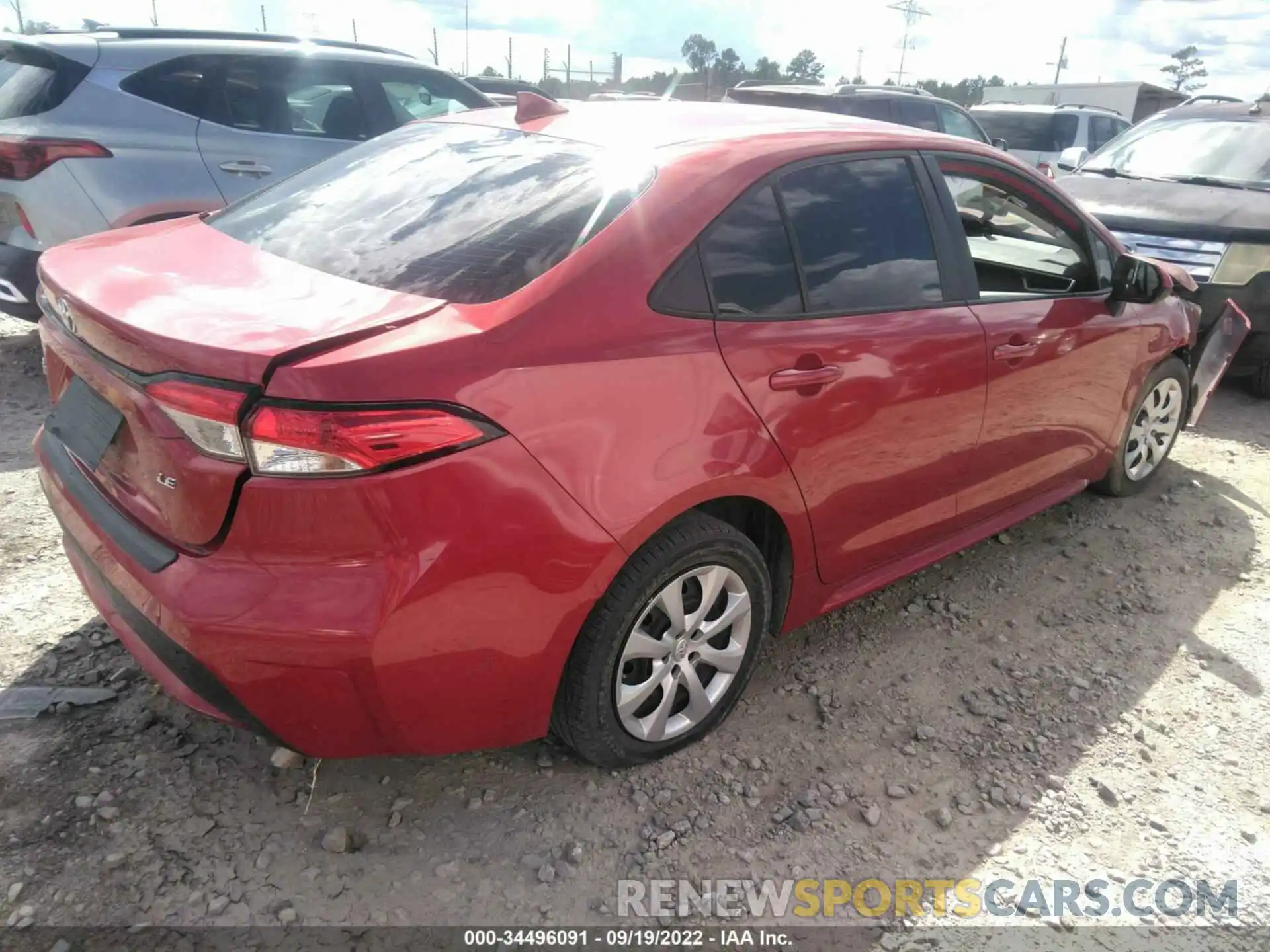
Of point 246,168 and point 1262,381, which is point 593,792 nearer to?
point 246,168

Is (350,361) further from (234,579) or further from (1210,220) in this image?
(1210,220)

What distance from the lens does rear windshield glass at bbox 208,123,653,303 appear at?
82.1 inches

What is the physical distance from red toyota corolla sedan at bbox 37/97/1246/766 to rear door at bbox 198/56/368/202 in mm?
2577

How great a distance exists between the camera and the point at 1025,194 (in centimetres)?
329

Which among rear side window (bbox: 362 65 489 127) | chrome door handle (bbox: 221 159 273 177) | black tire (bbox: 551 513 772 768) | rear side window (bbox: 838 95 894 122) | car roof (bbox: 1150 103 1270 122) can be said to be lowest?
black tire (bbox: 551 513 772 768)

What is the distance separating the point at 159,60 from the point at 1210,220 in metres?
6.16

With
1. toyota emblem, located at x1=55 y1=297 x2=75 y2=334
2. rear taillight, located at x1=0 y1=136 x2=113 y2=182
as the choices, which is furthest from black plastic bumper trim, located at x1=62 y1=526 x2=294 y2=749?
rear taillight, located at x1=0 y1=136 x2=113 y2=182

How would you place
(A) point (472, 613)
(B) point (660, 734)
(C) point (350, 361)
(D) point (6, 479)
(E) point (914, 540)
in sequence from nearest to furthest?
(C) point (350, 361) < (A) point (472, 613) < (B) point (660, 734) < (E) point (914, 540) < (D) point (6, 479)

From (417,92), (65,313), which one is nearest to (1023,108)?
(417,92)

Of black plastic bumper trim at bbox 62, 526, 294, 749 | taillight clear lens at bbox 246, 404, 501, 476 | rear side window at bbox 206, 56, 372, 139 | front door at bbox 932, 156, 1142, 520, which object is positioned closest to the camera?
taillight clear lens at bbox 246, 404, 501, 476

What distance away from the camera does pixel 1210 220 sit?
5609mm

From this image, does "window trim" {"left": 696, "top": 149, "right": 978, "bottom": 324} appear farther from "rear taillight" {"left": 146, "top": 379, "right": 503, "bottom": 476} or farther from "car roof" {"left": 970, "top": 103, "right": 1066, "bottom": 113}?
"car roof" {"left": 970, "top": 103, "right": 1066, "bottom": 113}

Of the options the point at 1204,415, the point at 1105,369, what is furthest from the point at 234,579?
the point at 1204,415

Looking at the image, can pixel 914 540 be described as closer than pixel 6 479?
Yes
